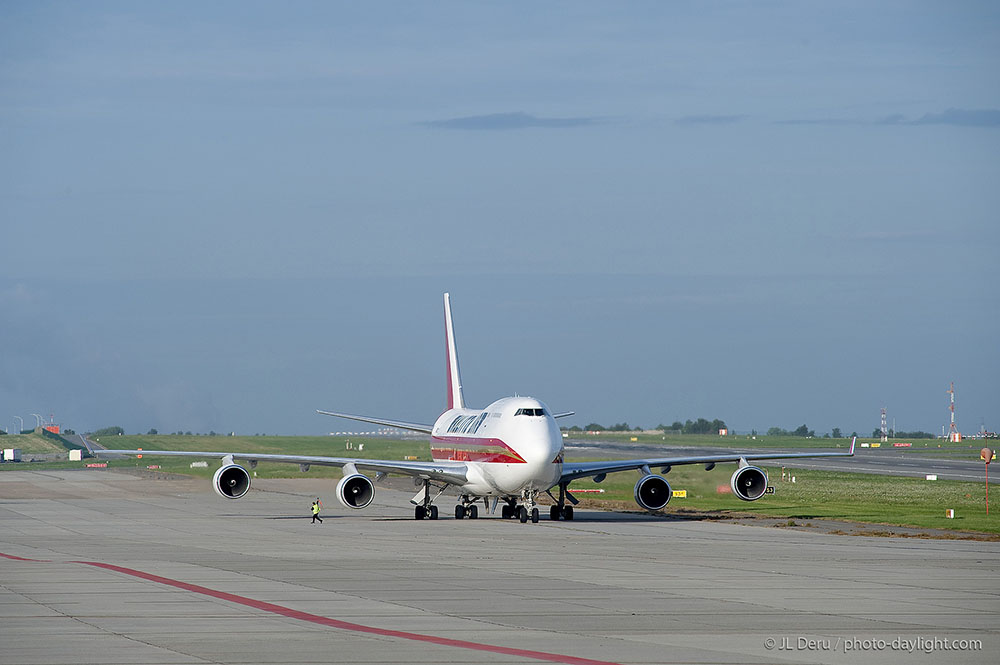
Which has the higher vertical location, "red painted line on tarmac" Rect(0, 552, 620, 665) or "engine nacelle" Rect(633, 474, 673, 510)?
"engine nacelle" Rect(633, 474, 673, 510)

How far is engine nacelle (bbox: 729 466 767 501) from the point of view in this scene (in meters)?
46.9

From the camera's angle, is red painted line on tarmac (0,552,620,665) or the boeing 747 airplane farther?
the boeing 747 airplane

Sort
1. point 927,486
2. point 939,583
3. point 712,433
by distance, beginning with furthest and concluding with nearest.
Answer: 1. point 712,433
2. point 927,486
3. point 939,583

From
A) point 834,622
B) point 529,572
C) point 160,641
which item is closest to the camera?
point 160,641

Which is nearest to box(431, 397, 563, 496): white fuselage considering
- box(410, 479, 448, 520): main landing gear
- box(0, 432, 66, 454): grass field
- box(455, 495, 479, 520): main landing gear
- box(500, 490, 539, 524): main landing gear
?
box(500, 490, 539, 524): main landing gear

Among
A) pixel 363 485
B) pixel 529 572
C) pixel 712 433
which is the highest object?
pixel 712 433

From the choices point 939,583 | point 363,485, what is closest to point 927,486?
point 363,485

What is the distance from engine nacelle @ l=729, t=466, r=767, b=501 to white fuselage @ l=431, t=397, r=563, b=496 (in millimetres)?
7777

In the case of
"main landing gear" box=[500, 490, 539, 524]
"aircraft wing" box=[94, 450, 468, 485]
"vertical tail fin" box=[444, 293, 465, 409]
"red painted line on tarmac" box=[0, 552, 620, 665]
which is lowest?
"red painted line on tarmac" box=[0, 552, 620, 665]

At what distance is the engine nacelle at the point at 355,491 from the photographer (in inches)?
1774

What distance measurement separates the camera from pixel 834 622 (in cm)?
1898

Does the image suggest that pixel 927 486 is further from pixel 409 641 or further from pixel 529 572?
pixel 409 641

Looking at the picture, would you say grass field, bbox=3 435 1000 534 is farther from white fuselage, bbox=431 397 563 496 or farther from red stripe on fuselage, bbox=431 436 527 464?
white fuselage, bbox=431 397 563 496

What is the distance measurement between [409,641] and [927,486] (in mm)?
51337
